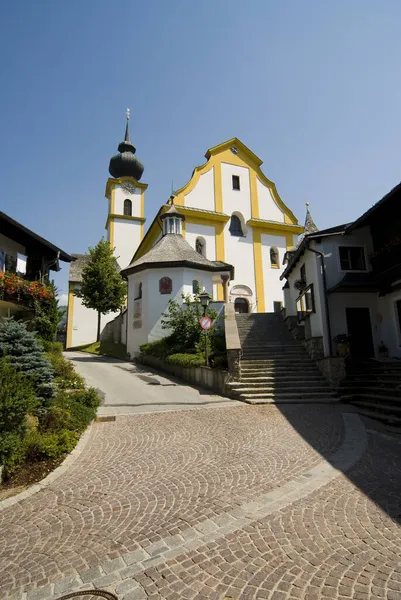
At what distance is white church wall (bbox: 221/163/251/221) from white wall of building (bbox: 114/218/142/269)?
15842mm

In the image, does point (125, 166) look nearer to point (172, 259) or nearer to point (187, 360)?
point (172, 259)

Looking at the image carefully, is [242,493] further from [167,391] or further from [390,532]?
[167,391]

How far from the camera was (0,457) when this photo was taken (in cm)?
549

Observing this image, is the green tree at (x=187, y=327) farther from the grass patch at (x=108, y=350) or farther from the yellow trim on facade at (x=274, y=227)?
the yellow trim on facade at (x=274, y=227)

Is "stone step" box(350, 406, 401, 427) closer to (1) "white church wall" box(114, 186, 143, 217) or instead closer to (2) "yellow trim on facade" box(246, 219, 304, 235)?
(2) "yellow trim on facade" box(246, 219, 304, 235)

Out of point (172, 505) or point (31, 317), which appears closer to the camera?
point (172, 505)

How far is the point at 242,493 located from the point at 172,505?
97 centimetres

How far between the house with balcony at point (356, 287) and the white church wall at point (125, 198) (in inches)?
1279

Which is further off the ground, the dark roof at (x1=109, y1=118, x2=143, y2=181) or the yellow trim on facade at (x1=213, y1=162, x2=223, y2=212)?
the dark roof at (x1=109, y1=118, x2=143, y2=181)

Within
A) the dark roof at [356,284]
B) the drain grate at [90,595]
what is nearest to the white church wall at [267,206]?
the dark roof at [356,284]

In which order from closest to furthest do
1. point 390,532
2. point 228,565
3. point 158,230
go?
1. point 228,565
2. point 390,532
3. point 158,230

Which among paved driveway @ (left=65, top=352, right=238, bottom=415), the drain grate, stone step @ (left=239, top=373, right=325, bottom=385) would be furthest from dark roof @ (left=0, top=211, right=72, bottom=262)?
the drain grate

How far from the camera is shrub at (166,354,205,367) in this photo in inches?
606

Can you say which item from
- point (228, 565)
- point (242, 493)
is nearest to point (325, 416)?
point (242, 493)
